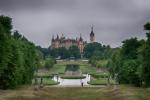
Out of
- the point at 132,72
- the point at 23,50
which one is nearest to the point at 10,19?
the point at 23,50

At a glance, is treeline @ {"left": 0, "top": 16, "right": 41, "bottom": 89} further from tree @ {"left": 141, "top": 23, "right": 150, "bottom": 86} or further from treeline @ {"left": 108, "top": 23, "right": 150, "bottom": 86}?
tree @ {"left": 141, "top": 23, "right": 150, "bottom": 86}

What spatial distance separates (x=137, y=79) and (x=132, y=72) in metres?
1.45

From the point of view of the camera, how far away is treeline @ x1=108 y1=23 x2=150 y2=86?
54719 millimetres

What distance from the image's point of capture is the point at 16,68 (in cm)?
5603

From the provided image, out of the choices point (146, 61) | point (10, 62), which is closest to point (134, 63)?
point (146, 61)

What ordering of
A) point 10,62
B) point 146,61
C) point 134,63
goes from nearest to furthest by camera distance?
point 146,61 < point 10,62 < point 134,63

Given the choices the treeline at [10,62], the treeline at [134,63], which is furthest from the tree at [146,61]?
the treeline at [10,62]

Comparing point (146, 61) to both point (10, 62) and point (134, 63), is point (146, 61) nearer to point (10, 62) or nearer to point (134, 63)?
point (134, 63)

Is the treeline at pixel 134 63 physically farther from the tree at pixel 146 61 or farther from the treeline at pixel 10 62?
the treeline at pixel 10 62

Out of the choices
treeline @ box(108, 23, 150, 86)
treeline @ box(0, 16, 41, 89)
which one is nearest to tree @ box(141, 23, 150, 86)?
treeline @ box(108, 23, 150, 86)

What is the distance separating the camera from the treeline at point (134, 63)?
180ft

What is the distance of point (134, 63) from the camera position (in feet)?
211

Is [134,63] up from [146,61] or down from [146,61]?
up

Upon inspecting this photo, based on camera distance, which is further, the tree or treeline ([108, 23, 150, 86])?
treeline ([108, 23, 150, 86])
